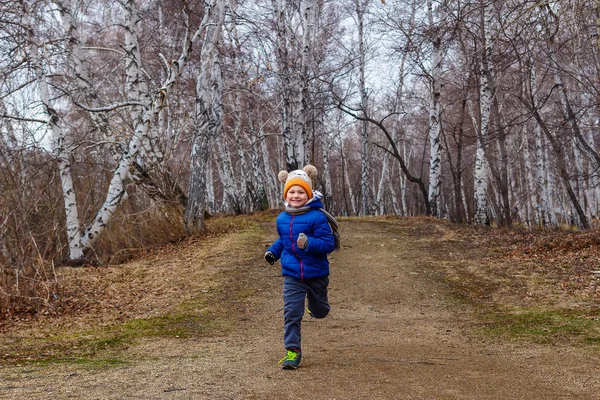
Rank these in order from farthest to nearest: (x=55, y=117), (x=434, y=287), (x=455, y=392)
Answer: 1. (x=55, y=117)
2. (x=434, y=287)
3. (x=455, y=392)

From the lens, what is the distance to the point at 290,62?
1848 centimetres

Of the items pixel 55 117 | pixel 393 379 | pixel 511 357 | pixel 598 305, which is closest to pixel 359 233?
pixel 55 117

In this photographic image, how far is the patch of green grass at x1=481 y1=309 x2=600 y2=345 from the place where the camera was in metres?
5.96

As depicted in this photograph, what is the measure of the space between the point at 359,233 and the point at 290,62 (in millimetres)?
6054

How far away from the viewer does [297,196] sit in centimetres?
524

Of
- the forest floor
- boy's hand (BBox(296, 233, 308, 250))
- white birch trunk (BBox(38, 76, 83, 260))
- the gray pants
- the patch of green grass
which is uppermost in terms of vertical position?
white birch trunk (BBox(38, 76, 83, 260))

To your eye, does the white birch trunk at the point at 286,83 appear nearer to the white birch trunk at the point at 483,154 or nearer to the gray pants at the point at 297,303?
the white birch trunk at the point at 483,154

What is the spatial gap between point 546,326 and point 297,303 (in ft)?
9.78

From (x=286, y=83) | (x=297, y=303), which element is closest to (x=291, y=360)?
(x=297, y=303)

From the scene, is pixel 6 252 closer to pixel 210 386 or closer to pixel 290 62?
pixel 210 386

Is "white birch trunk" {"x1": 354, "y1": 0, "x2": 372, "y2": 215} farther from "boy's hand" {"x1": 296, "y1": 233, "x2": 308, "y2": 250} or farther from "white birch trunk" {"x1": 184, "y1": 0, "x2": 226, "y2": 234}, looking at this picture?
"boy's hand" {"x1": 296, "y1": 233, "x2": 308, "y2": 250}

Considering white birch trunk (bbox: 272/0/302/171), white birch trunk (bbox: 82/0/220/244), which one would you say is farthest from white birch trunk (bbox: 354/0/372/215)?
white birch trunk (bbox: 82/0/220/244)

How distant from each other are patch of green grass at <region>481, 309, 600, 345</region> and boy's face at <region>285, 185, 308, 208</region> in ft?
8.78

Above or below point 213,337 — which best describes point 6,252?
above
